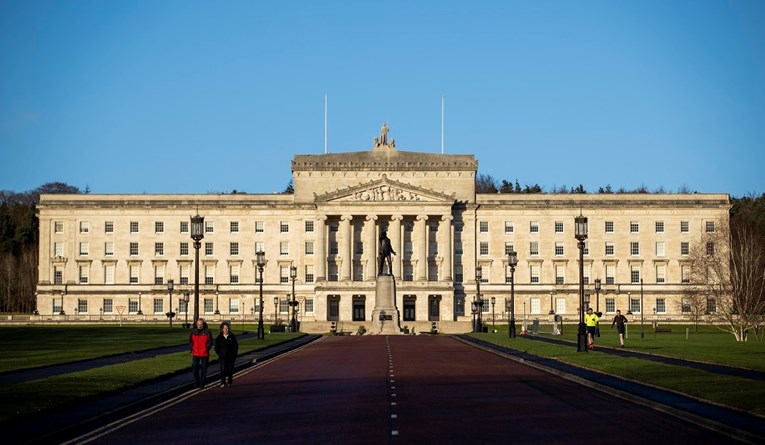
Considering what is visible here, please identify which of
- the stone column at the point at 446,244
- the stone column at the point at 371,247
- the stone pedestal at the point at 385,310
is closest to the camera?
the stone pedestal at the point at 385,310

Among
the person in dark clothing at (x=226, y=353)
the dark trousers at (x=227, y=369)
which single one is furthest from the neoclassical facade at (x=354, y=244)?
the dark trousers at (x=227, y=369)

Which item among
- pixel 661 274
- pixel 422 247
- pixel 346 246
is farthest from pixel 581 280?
pixel 661 274

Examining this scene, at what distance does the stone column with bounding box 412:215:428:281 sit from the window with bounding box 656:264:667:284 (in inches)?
1276

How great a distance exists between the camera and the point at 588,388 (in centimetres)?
3794

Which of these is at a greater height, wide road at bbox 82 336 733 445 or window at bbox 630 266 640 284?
window at bbox 630 266 640 284

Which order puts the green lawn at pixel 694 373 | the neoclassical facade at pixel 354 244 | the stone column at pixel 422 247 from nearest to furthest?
the green lawn at pixel 694 373 < the stone column at pixel 422 247 < the neoclassical facade at pixel 354 244

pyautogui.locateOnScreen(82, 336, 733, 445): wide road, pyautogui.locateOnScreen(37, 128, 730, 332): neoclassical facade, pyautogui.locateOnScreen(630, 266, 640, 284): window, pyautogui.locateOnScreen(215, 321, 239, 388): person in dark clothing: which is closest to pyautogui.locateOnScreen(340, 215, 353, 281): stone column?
pyautogui.locateOnScreen(37, 128, 730, 332): neoclassical facade

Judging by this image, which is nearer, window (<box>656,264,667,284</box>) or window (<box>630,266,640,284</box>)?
window (<box>656,264,667,284</box>)

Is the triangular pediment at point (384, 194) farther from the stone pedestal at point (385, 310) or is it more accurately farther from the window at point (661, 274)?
the stone pedestal at point (385, 310)

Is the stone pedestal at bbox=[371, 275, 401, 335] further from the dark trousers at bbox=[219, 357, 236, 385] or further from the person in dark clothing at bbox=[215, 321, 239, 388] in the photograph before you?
the dark trousers at bbox=[219, 357, 236, 385]

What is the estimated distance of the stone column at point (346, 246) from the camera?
6245 inches

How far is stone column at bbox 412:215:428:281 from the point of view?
521 ft

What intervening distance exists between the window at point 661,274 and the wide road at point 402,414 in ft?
405

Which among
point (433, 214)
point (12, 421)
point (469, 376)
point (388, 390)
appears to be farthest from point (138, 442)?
point (433, 214)
